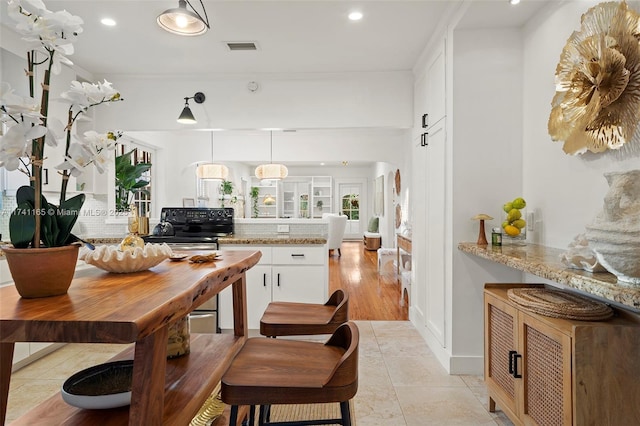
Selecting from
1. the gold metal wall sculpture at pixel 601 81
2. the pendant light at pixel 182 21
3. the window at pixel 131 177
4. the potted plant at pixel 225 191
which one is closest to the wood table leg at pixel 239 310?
the pendant light at pixel 182 21

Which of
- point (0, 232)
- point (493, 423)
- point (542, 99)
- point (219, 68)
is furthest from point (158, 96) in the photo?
point (493, 423)

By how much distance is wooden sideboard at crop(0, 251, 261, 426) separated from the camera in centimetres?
74

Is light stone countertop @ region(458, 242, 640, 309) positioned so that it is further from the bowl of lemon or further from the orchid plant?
the orchid plant

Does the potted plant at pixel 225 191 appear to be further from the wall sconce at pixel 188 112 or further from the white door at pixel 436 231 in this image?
the white door at pixel 436 231

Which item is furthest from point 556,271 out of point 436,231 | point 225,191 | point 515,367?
point 225,191

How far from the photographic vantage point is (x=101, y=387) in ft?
3.86

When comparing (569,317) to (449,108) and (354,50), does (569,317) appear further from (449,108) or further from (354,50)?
(354,50)

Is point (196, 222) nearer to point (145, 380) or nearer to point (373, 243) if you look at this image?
point (145, 380)

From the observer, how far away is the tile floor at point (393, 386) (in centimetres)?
213

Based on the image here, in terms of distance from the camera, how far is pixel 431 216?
10.5ft

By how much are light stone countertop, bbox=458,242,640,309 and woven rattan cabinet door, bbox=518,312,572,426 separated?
222mm

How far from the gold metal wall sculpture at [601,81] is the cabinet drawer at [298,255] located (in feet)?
6.99

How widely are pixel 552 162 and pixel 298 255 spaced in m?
2.14

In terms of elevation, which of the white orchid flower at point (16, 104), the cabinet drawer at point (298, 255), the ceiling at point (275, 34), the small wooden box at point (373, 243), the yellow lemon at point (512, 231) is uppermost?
the ceiling at point (275, 34)
